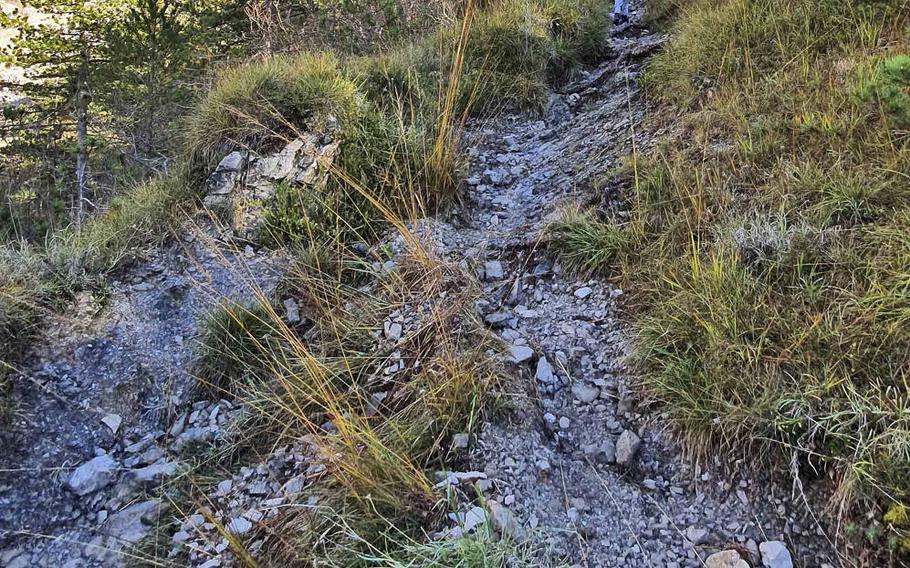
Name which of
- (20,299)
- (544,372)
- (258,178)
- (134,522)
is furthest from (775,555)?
(20,299)

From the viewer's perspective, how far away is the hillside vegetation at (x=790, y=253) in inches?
80.7

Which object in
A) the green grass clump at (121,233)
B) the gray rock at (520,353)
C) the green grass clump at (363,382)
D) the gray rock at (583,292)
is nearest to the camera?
the green grass clump at (363,382)

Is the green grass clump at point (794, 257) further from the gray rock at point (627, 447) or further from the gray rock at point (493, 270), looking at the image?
the gray rock at point (493, 270)

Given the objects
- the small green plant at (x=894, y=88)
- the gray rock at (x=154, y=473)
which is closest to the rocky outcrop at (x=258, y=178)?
the gray rock at (x=154, y=473)

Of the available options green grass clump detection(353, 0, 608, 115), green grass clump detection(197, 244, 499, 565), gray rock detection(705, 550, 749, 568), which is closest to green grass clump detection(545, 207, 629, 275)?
green grass clump detection(197, 244, 499, 565)

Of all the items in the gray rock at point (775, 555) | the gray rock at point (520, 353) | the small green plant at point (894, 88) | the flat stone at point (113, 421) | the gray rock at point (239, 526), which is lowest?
the gray rock at point (775, 555)

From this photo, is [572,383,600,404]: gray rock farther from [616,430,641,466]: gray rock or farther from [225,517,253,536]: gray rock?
[225,517,253,536]: gray rock

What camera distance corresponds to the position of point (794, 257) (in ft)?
8.40

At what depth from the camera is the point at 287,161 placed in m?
4.27

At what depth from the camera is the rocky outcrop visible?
412cm

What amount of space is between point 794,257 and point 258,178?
3608mm

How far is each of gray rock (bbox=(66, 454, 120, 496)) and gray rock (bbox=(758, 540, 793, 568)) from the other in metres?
2.94

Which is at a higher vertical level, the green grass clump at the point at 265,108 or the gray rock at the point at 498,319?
the green grass clump at the point at 265,108

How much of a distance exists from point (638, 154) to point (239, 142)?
10.1 feet
